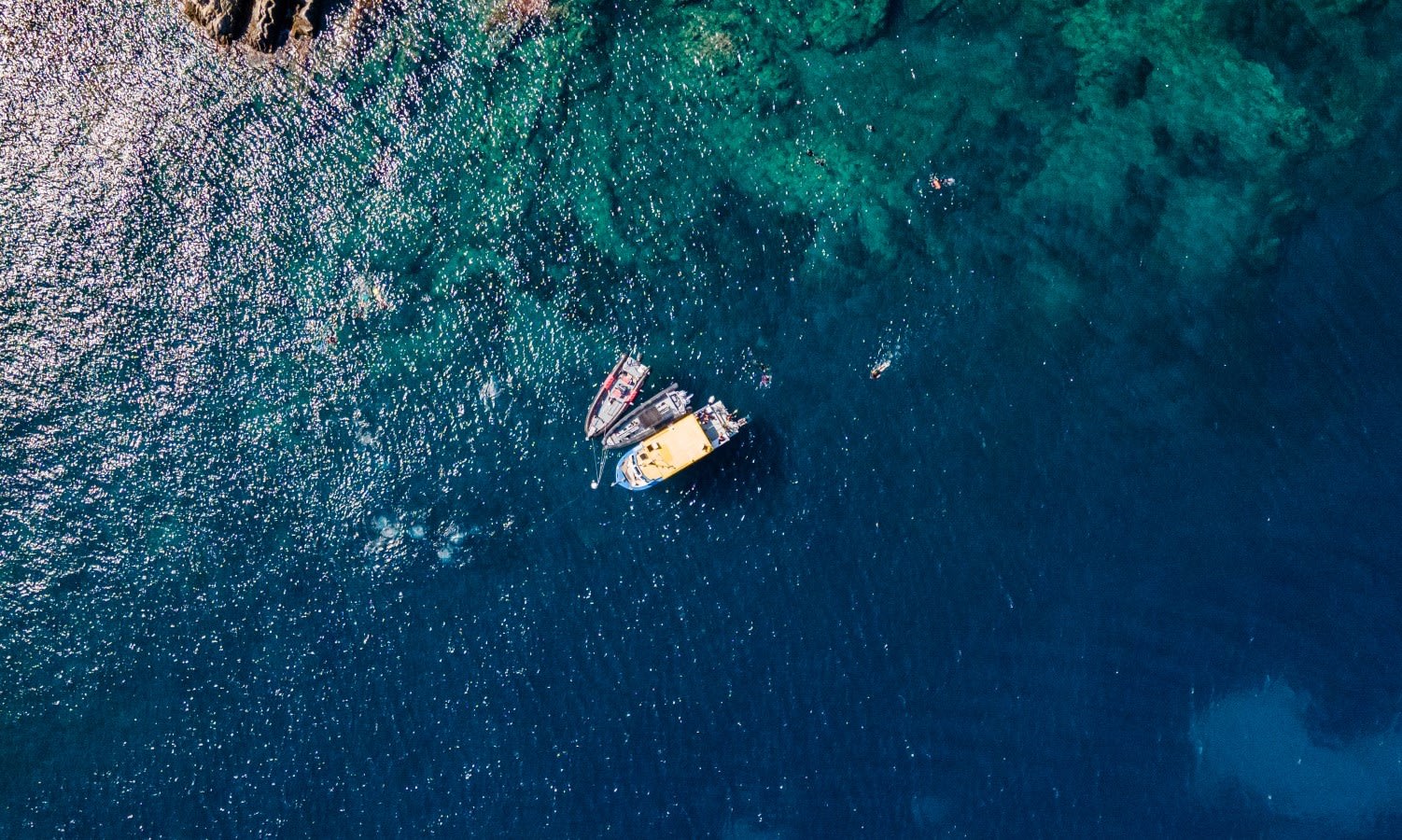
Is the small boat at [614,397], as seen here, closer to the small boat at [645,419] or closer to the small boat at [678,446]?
the small boat at [645,419]

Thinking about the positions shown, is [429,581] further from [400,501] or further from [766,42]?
[766,42]

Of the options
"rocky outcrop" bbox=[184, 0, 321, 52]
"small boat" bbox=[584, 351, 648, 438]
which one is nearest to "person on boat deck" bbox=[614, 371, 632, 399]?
"small boat" bbox=[584, 351, 648, 438]

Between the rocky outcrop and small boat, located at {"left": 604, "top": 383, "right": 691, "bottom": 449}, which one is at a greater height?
the rocky outcrop

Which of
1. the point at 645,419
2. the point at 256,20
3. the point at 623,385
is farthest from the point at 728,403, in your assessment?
the point at 256,20

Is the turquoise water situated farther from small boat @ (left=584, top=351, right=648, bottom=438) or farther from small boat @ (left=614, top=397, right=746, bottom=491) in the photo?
small boat @ (left=614, top=397, right=746, bottom=491)

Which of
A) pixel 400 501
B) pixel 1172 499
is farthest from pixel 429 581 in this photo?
pixel 1172 499

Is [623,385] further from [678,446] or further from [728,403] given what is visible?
[728,403]

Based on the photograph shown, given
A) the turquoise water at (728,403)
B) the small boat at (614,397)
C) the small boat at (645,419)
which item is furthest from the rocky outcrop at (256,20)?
the small boat at (645,419)

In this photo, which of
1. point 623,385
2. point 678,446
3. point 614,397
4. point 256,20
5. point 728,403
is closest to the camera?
point 678,446
